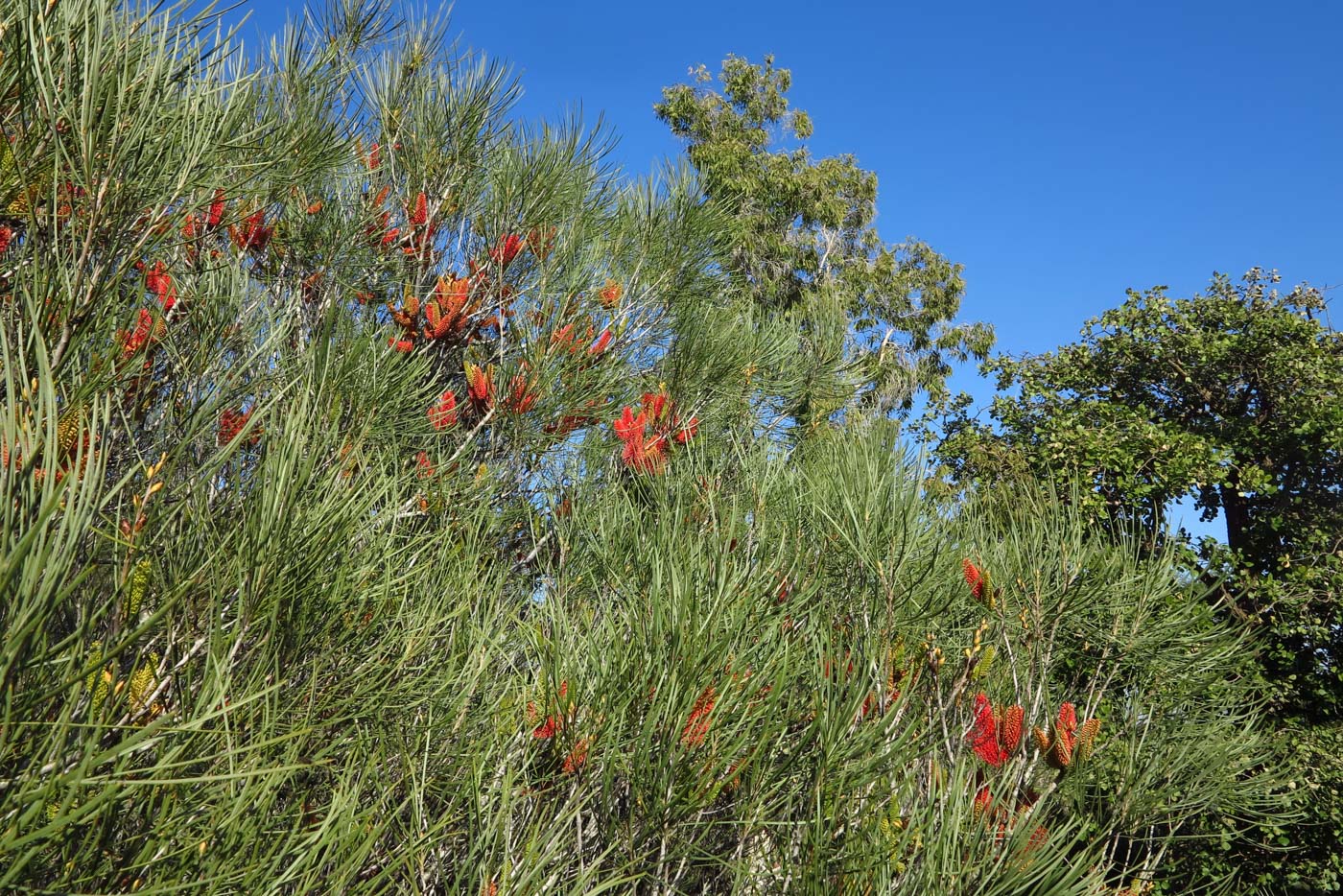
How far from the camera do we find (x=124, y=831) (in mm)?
1279

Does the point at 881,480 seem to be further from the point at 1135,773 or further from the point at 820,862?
the point at 1135,773

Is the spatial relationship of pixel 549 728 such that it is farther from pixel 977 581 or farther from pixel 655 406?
pixel 655 406

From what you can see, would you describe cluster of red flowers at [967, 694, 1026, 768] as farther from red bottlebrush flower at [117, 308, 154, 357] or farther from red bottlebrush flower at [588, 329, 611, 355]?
red bottlebrush flower at [588, 329, 611, 355]

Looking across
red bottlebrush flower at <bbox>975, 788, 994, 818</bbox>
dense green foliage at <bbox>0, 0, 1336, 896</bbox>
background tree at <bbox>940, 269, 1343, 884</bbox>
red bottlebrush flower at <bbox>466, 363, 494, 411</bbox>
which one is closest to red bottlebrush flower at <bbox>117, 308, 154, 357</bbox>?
dense green foliage at <bbox>0, 0, 1336, 896</bbox>

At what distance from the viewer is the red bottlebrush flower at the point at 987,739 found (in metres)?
2.00

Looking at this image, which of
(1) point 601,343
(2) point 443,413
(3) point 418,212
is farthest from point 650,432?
(3) point 418,212

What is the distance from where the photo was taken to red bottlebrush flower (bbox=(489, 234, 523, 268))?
3943mm

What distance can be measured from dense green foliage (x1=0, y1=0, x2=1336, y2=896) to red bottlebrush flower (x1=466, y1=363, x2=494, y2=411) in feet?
0.07

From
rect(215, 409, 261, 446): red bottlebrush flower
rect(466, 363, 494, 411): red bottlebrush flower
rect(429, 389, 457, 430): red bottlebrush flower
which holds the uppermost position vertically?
rect(466, 363, 494, 411): red bottlebrush flower

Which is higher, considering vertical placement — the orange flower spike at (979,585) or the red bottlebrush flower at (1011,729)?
the orange flower spike at (979,585)

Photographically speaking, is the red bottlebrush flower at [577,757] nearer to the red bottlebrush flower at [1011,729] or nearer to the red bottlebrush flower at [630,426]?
the red bottlebrush flower at [1011,729]

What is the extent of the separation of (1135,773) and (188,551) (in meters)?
2.69

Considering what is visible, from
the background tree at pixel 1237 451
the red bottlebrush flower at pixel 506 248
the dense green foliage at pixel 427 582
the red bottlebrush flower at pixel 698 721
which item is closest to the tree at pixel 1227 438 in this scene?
the background tree at pixel 1237 451

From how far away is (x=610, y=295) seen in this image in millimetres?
4164
